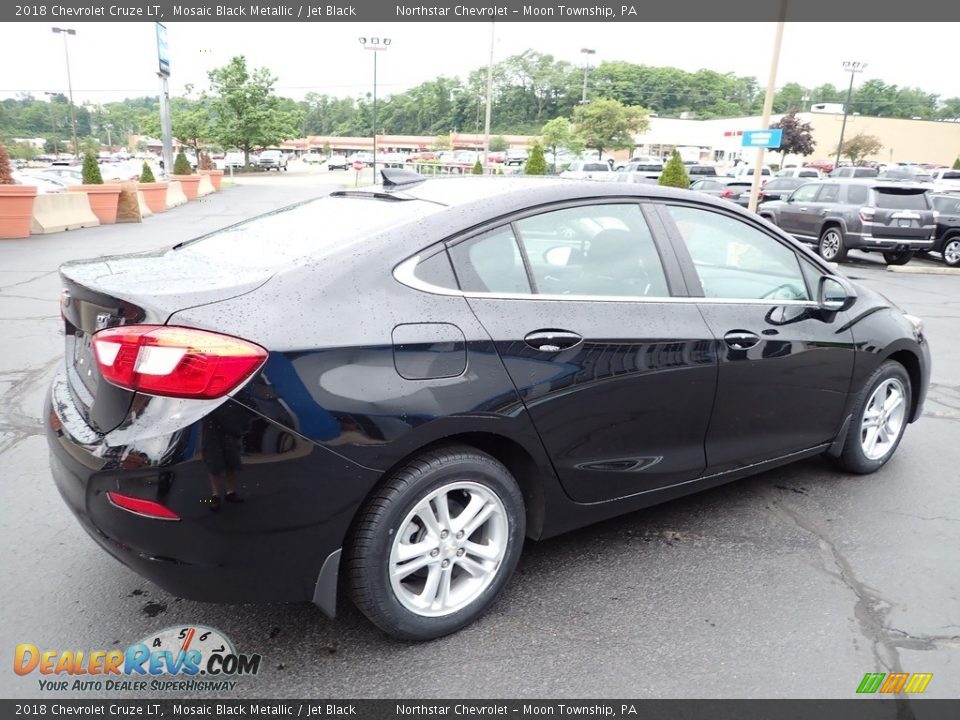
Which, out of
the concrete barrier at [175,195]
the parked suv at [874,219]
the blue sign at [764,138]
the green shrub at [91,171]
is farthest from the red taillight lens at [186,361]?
the concrete barrier at [175,195]

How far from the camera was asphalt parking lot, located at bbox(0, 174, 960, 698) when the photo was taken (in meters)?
2.52

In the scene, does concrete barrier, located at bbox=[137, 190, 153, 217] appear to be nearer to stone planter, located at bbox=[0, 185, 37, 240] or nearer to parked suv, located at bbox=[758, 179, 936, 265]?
stone planter, located at bbox=[0, 185, 37, 240]

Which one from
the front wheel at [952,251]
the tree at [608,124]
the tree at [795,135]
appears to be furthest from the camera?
the tree at [795,135]

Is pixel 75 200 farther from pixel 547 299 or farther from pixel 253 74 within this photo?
pixel 253 74

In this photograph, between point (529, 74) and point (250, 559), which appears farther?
point (529, 74)

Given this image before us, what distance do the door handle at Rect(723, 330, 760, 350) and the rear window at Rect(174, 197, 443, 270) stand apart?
1443mm

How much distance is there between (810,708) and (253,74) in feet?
182

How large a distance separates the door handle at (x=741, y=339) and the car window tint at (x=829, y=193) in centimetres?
1433

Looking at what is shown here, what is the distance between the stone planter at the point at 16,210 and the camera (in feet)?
45.1

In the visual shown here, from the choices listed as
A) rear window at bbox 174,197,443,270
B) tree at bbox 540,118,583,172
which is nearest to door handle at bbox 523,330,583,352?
rear window at bbox 174,197,443,270

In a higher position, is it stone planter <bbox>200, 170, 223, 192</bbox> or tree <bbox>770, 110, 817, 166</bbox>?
tree <bbox>770, 110, 817, 166</bbox>

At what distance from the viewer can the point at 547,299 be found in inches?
111

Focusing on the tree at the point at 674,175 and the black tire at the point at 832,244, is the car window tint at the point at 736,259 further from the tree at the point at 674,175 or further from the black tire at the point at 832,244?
the tree at the point at 674,175

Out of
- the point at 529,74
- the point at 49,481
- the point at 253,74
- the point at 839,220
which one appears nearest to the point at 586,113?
the point at 253,74
